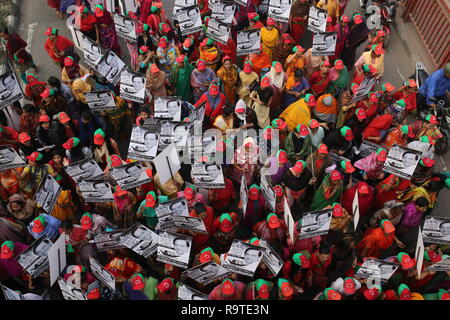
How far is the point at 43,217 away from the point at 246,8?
6681mm

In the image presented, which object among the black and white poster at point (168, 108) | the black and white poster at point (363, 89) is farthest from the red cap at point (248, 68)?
the black and white poster at point (363, 89)

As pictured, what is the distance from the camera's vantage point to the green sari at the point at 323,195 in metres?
6.99

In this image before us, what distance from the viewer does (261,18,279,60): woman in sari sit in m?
9.23

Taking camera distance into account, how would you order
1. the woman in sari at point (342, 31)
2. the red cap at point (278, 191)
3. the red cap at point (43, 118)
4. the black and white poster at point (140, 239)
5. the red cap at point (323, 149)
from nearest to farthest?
the black and white poster at point (140, 239)
the red cap at point (278, 191)
the red cap at point (323, 149)
the red cap at point (43, 118)
the woman in sari at point (342, 31)

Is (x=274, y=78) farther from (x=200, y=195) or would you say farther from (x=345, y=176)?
(x=200, y=195)

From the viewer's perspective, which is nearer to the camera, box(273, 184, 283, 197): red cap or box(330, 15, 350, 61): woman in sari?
box(273, 184, 283, 197): red cap

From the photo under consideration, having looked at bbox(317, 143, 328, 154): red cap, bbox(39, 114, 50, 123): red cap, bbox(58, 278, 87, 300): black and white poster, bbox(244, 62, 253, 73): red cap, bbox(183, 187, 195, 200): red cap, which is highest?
bbox(244, 62, 253, 73): red cap

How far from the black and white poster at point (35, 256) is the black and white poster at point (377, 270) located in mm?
4270

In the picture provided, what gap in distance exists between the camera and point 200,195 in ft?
22.6


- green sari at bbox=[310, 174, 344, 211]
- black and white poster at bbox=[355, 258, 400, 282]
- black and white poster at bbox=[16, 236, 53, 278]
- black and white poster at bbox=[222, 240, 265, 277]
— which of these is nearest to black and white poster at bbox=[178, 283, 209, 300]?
black and white poster at bbox=[222, 240, 265, 277]

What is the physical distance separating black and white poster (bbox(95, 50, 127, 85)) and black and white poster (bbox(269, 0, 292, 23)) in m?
3.31

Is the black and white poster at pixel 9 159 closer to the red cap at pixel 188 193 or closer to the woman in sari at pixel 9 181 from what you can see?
the woman in sari at pixel 9 181

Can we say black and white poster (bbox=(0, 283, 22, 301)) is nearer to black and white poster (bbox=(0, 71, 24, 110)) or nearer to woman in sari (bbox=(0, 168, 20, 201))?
woman in sari (bbox=(0, 168, 20, 201))

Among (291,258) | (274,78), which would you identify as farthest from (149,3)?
(291,258)
